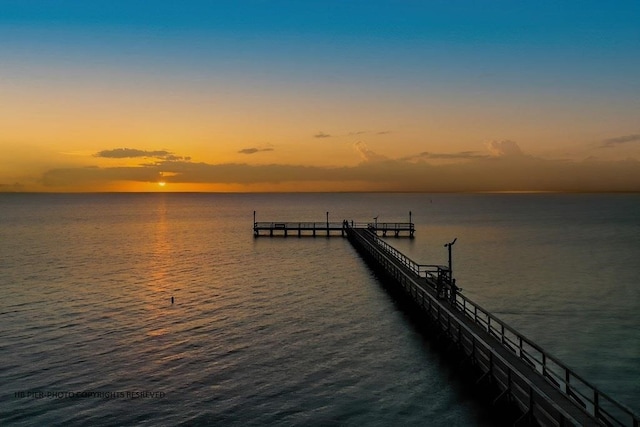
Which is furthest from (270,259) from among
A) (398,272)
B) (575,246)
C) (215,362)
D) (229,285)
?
(575,246)

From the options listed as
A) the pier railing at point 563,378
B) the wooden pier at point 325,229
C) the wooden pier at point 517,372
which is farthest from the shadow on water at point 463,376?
the wooden pier at point 325,229

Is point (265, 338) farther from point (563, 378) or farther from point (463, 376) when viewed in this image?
point (563, 378)

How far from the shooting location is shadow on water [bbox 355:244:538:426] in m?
16.9

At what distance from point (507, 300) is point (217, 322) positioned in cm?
2192

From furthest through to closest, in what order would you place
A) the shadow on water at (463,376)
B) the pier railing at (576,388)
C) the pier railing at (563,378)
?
the shadow on water at (463,376), the pier railing at (563,378), the pier railing at (576,388)

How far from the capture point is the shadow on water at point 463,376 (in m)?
16.9

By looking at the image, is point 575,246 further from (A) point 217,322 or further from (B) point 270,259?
(A) point 217,322

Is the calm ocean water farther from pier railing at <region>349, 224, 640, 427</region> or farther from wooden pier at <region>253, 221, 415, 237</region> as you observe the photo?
wooden pier at <region>253, 221, 415, 237</region>

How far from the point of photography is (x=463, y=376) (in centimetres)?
2106

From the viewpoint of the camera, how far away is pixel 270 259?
59062mm

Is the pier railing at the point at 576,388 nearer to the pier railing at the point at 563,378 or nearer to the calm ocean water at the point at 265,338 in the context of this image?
the pier railing at the point at 563,378

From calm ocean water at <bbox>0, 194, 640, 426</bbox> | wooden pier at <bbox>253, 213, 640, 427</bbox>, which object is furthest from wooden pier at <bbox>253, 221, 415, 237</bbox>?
wooden pier at <bbox>253, 213, 640, 427</bbox>

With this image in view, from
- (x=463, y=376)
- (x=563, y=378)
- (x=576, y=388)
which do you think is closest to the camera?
(x=576, y=388)

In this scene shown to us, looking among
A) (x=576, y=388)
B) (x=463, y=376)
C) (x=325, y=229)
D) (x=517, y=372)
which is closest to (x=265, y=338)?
(x=463, y=376)
